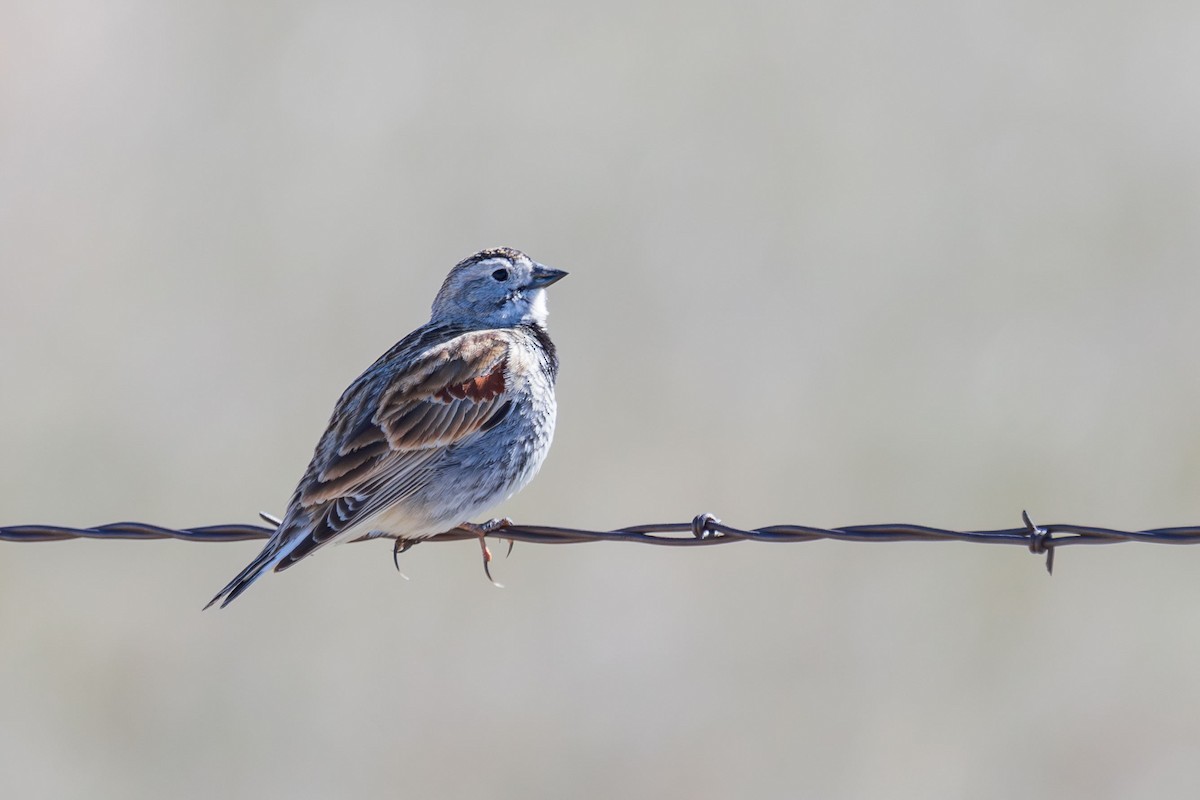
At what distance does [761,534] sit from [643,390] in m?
10.5

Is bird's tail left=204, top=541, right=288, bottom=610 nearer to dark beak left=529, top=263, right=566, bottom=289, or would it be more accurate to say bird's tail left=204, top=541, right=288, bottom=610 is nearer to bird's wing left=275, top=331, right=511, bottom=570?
bird's wing left=275, top=331, right=511, bottom=570

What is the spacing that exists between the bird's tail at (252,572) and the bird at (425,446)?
0.8 inches

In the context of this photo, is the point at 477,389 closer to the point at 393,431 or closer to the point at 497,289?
the point at 393,431

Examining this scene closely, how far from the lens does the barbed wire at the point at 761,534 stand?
614 cm

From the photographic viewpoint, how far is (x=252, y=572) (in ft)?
24.0

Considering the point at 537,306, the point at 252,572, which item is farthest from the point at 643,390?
the point at 252,572

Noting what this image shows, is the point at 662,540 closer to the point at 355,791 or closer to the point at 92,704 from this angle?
the point at 355,791

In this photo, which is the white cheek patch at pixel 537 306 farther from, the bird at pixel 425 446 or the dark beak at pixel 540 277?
the bird at pixel 425 446

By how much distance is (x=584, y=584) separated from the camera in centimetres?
1474

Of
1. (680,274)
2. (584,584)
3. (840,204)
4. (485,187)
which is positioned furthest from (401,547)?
(840,204)

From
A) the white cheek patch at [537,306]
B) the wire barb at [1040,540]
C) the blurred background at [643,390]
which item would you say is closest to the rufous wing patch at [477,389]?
the white cheek patch at [537,306]

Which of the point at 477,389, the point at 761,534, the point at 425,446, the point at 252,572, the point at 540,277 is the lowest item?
the point at 252,572

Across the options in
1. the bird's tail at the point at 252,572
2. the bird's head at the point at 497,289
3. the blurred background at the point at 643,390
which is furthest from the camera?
the blurred background at the point at 643,390

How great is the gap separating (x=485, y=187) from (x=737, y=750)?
9840 millimetres
